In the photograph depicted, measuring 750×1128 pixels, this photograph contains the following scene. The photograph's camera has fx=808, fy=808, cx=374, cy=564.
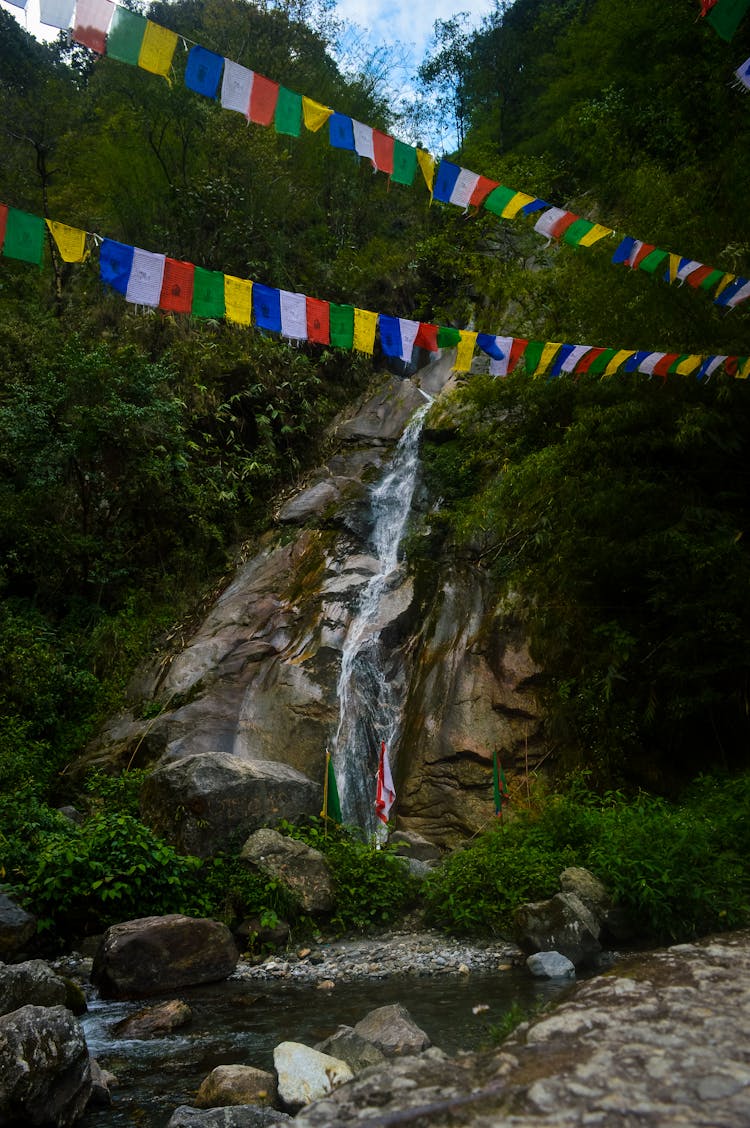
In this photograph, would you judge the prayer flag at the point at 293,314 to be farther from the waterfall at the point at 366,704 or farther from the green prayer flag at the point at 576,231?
the waterfall at the point at 366,704

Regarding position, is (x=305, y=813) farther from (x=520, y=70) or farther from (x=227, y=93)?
(x=520, y=70)

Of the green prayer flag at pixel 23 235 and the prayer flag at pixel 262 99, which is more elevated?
the prayer flag at pixel 262 99

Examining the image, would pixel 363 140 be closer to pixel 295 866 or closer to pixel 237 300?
pixel 237 300

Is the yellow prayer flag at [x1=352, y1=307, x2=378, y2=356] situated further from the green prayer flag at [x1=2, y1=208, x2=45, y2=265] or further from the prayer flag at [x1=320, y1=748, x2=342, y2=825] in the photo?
the prayer flag at [x1=320, y1=748, x2=342, y2=825]

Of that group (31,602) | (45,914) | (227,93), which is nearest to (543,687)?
(45,914)

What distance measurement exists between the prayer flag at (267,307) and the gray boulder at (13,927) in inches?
225

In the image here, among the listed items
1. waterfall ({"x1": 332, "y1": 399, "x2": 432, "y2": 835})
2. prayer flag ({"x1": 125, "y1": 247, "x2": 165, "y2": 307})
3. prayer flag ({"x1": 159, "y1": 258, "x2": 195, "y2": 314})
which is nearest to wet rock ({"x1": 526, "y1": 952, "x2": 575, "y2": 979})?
waterfall ({"x1": 332, "y1": 399, "x2": 432, "y2": 835})

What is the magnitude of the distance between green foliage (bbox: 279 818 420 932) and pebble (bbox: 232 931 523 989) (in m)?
0.36

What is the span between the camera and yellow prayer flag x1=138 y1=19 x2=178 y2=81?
5.38 metres

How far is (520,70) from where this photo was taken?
26.1 m

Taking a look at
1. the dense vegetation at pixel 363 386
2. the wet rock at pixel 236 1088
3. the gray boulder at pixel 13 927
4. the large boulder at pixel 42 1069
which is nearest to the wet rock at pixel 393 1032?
the wet rock at pixel 236 1088

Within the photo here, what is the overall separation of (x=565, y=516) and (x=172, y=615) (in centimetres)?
806

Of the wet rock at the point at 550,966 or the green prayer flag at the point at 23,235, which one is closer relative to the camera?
the green prayer flag at the point at 23,235

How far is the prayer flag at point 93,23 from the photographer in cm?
507
